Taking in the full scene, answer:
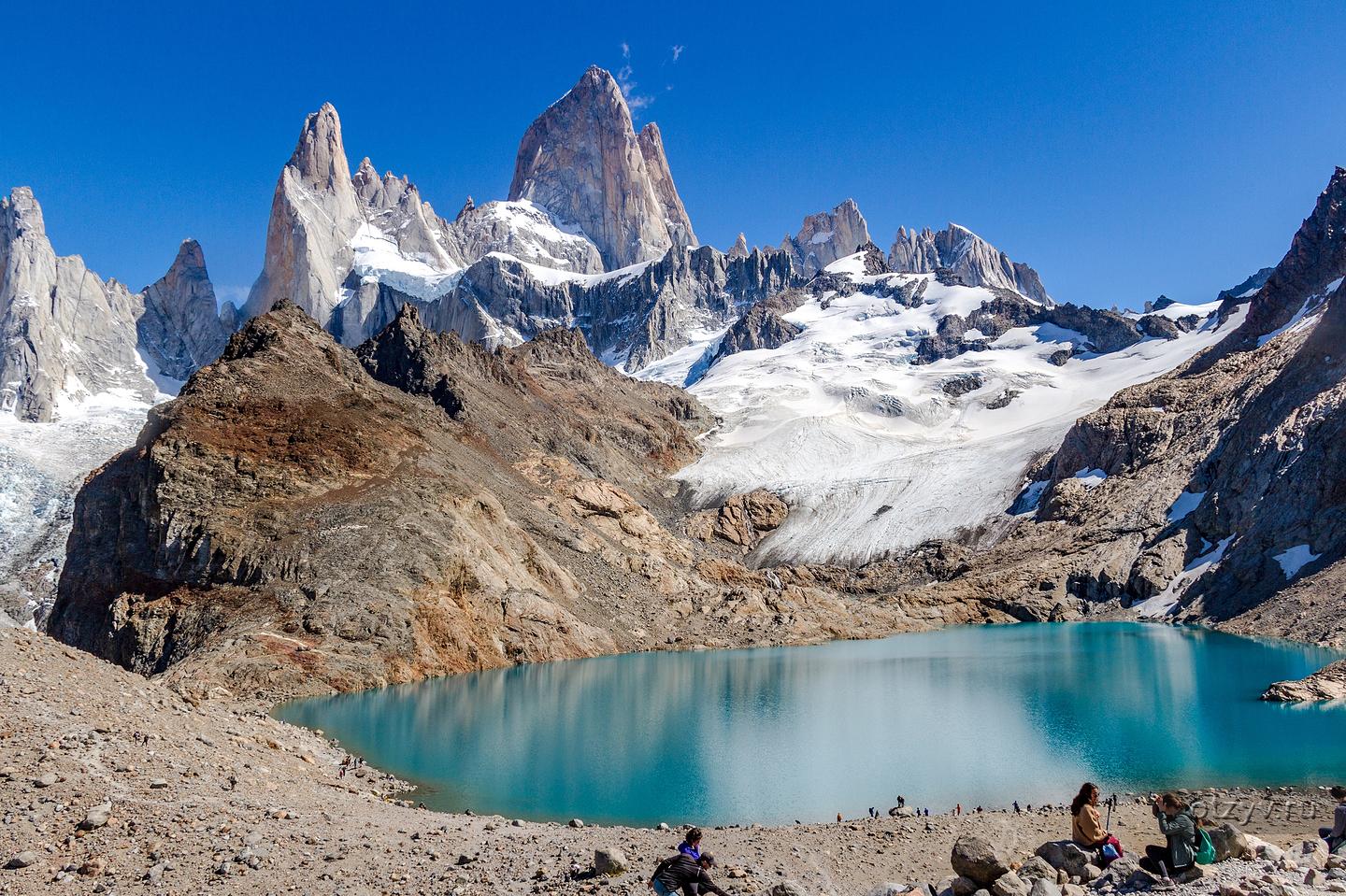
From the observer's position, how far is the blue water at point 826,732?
2645 cm

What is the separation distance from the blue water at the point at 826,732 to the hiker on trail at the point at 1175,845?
458 inches

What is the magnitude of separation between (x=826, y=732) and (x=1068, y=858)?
22.2 metres

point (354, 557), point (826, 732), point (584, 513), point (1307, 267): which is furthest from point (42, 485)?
point (1307, 267)

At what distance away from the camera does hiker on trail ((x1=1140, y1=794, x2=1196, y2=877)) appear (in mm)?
12562

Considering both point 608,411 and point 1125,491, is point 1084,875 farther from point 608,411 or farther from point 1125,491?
point 608,411

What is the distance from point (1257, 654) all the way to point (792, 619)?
3503 centimetres

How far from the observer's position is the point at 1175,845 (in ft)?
41.4

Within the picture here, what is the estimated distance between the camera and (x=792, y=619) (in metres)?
81.0

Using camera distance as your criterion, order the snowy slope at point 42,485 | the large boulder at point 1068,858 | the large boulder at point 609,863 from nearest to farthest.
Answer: the large boulder at point 1068,858
the large boulder at point 609,863
the snowy slope at point 42,485

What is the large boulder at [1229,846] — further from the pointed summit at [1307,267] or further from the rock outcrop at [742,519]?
the pointed summit at [1307,267]

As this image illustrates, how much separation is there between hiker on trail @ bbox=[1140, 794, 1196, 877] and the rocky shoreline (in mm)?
1224

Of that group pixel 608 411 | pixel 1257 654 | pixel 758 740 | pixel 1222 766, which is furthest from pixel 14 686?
pixel 608 411

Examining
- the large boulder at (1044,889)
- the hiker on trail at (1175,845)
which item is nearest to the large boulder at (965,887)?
the large boulder at (1044,889)

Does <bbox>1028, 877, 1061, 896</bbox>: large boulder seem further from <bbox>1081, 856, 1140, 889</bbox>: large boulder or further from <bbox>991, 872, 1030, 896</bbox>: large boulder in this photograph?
<bbox>1081, 856, 1140, 889</bbox>: large boulder
